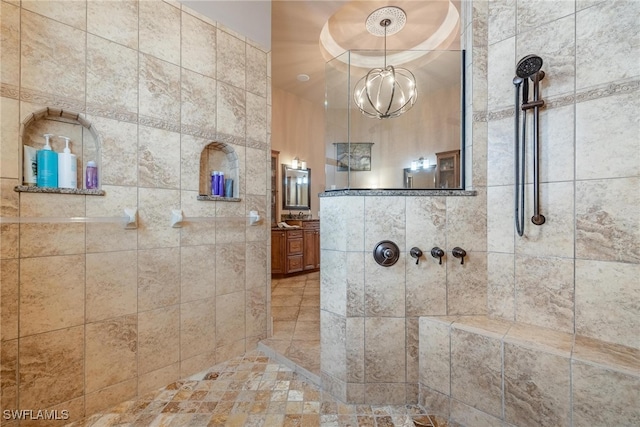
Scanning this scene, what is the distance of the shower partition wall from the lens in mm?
1887

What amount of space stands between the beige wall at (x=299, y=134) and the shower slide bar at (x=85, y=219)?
11.1 ft

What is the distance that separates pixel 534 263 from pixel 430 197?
0.69 metres

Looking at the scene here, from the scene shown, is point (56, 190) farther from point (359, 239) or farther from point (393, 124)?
point (393, 124)

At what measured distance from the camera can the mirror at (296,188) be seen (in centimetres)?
515

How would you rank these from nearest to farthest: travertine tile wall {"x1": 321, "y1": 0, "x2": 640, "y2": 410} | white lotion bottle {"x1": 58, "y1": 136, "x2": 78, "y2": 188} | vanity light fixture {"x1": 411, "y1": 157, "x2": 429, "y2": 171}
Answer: travertine tile wall {"x1": 321, "y1": 0, "x2": 640, "y2": 410}
white lotion bottle {"x1": 58, "y1": 136, "x2": 78, "y2": 188}
vanity light fixture {"x1": 411, "y1": 157, "x2": 429, "y2": 171}

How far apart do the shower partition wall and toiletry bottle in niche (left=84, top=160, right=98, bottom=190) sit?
1.48 metres

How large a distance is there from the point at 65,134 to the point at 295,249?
11.4 ft

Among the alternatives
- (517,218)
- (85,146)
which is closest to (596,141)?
(517,218)

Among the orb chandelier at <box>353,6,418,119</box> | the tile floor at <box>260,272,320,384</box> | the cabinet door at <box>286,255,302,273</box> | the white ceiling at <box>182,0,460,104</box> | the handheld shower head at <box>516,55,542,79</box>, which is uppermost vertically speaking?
the white ceiling at <box>182,0,460,104</box>

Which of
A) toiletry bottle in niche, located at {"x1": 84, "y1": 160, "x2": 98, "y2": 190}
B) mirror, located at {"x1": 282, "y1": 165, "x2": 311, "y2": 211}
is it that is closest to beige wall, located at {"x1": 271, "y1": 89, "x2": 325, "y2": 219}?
mirror, located at {"x1": 282, "y1": 165, "x2": 311, "y2": 211}

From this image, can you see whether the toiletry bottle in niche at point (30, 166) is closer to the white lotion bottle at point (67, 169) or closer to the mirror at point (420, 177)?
the white lotion bottle at point (67, 169)

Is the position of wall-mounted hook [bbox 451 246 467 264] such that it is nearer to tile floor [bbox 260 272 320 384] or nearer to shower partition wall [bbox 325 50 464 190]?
shower partition wall [bbox 325 50 464 190]

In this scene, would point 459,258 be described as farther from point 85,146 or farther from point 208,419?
point 85,146

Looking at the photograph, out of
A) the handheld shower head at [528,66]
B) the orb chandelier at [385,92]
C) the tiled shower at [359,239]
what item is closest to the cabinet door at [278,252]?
the tiled shower at [359,239]
